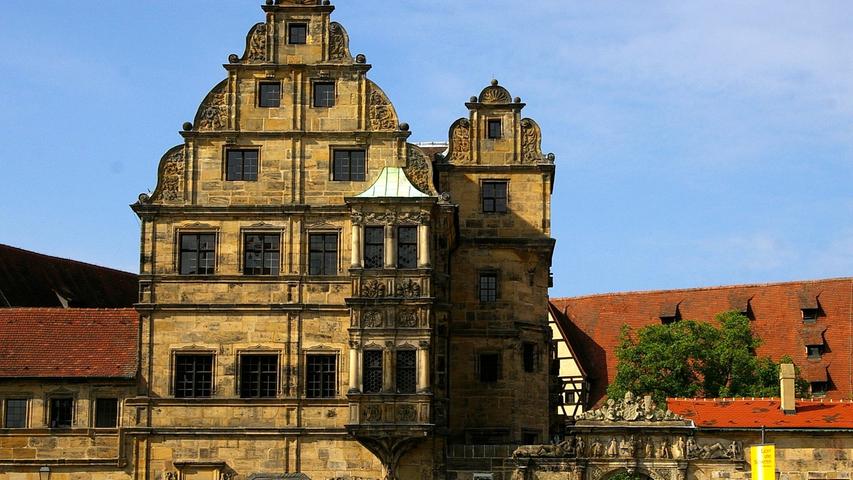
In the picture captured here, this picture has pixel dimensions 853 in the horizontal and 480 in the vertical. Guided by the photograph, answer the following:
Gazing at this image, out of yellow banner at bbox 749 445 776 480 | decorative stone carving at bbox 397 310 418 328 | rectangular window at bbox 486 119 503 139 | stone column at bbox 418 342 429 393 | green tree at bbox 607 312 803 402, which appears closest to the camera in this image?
yellow banner at bbox 749 445 776 480

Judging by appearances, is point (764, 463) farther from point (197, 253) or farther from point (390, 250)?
point (197, 253)

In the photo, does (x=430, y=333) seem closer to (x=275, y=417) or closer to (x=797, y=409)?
(x=275, y=417)

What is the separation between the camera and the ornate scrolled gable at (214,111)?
5403 cm

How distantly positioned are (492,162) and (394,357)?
9.40 meters

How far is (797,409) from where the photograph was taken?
5284cm

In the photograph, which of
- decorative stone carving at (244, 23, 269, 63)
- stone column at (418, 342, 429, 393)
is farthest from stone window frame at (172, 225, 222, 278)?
stone column at (418, 342, 429, 393)

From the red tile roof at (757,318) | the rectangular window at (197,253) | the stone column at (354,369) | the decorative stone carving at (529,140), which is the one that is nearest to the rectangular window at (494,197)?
the decorative stone carving at (529,140)

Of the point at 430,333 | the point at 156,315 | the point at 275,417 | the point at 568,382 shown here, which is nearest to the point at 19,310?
the point at 156,315

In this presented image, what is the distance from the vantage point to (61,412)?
53.5m

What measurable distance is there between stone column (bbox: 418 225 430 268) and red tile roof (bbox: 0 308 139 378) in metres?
9.21

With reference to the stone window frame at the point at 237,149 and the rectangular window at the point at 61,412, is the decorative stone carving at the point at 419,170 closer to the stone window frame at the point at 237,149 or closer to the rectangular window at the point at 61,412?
the stone window frame at the point at 237,149

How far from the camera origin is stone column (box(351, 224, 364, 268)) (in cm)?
5194

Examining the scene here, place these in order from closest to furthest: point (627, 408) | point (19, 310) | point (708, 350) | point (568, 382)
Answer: point (627, 408)
point (19, 310)
point (708, 350)
point (568, 382)

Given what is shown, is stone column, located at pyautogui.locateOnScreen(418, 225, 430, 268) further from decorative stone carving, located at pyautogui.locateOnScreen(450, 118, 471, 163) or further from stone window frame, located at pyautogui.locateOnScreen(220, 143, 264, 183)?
decorative stone carving, located at pyautogui.locateOnScreen(450, 118, 471, 163)
